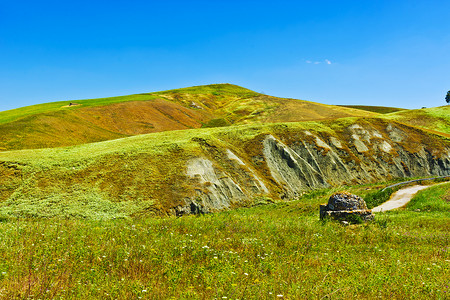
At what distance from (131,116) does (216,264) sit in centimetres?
8868

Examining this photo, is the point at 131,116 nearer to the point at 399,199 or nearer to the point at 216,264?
the point at 399,199

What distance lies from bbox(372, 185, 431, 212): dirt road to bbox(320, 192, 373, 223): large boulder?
8237 millimetres

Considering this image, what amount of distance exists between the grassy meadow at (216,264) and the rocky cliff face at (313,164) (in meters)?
18.2

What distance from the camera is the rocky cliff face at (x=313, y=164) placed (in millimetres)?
33906

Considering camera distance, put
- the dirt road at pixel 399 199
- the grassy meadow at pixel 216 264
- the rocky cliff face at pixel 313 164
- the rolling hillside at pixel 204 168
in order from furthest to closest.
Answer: the rocky cliff face at pixel 313 164, the rolling hillside at pixel 204 168, the dirt road at pixel 399 199, the grassy meadow at pixel 216 264

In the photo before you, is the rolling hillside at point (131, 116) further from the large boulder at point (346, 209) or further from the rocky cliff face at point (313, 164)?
the large boulder at point (346, 209)

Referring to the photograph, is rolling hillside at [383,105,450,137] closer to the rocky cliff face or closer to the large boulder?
the rocky cliff face

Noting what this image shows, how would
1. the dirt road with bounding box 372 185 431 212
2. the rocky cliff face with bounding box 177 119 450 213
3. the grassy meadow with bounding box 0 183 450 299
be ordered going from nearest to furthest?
the grassy meadow with bounding box 0 183 450 299, the dirt road with bounding box 372 185 431 212, the rocky cliff face with bounding box 177 119 450 213

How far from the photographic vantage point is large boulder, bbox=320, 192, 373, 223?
1811 cm

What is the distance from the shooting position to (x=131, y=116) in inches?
3529


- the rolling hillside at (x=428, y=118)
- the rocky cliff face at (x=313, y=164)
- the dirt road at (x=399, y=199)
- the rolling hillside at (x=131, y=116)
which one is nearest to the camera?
the dirt road at (x=399, y=199)

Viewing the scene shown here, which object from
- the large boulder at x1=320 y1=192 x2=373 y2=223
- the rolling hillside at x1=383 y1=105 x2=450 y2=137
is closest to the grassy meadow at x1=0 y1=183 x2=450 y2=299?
the large boulder at x1=320 y1=192 x2=373 y2=223

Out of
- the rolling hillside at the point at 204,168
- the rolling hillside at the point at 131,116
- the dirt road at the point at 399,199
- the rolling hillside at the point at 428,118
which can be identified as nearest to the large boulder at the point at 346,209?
the dirt road at the point at 399,199

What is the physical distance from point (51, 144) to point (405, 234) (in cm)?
6106
